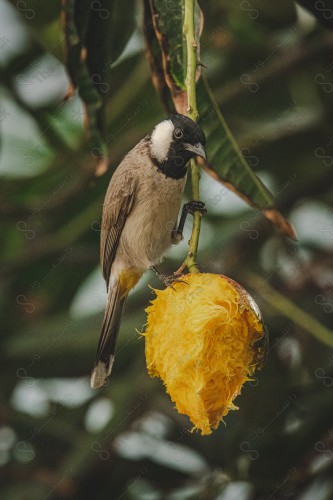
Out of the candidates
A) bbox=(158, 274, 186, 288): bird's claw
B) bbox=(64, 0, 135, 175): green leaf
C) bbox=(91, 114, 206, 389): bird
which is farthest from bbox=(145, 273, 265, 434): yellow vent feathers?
bbox=(91, 114, 206, 389): bird

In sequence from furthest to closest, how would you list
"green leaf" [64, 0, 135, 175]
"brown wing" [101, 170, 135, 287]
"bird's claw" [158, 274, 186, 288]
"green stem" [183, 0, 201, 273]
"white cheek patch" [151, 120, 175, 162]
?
1. "brown wing" [101, 170, 135, 287]
2. "white cheek patch" [151, 120, 175, 162]
3. "green leaf" [64, 0, 135, 175]
4. "bird's claw" [158, 274, 186, 288]
5. "green stem" [183, 0, 201, 273]

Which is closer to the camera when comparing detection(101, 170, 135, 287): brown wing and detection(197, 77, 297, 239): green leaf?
detection(197, 77, 297, 239): green leaf

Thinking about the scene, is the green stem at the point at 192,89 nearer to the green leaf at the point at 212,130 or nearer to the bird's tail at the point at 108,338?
the green leaf at the point at 212,130

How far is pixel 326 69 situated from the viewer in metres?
2.17

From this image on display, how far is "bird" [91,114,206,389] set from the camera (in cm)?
179

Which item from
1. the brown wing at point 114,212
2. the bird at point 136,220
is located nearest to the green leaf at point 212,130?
the bird at point 136,220

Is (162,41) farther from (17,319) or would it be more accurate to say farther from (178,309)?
(17,319)

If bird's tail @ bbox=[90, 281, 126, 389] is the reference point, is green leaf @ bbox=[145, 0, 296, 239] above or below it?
above

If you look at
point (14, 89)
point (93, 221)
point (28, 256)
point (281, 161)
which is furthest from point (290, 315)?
point (14, 89)

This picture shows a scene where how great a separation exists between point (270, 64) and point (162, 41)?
82 centimetres

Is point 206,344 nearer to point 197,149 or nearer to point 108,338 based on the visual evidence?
point 197,149

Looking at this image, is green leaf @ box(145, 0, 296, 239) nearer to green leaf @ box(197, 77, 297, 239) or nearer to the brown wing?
green leaf @ box(197, 77, 297, 239)

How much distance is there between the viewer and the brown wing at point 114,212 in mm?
1863

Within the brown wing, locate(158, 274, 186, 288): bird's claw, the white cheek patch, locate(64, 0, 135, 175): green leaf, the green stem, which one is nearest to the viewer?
the green stem
